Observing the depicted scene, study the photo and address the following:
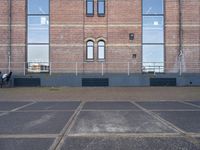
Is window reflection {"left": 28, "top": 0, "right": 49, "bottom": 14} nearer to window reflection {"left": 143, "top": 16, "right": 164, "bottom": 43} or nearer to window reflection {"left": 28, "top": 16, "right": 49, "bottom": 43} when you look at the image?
window reflection {"left": 28, "top": 16, "right": 49, "bottom": 43}

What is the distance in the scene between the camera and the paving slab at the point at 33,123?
23.7 feet

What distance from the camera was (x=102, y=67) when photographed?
24.5m

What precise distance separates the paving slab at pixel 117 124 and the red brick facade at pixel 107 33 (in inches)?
598

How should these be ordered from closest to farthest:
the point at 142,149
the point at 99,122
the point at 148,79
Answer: the point at 142,149, the point at 99,122, the point at 148,79

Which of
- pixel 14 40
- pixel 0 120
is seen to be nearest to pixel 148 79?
pixel 14 40

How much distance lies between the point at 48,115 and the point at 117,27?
16.4 m

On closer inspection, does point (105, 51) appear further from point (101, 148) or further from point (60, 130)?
point (101, 148)

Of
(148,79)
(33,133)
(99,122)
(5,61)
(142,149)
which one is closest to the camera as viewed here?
(142,149)

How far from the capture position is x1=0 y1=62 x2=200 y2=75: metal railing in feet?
81.0

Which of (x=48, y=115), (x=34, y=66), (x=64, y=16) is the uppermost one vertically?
(x=64, y=16)

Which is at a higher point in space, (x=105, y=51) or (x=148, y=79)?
(x=105, y=51)

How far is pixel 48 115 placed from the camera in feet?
32.2

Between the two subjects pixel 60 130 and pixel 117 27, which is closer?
pixel 60 130

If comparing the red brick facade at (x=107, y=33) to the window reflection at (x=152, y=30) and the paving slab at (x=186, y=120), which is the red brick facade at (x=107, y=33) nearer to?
the window reflection at (x=152, y=30)
